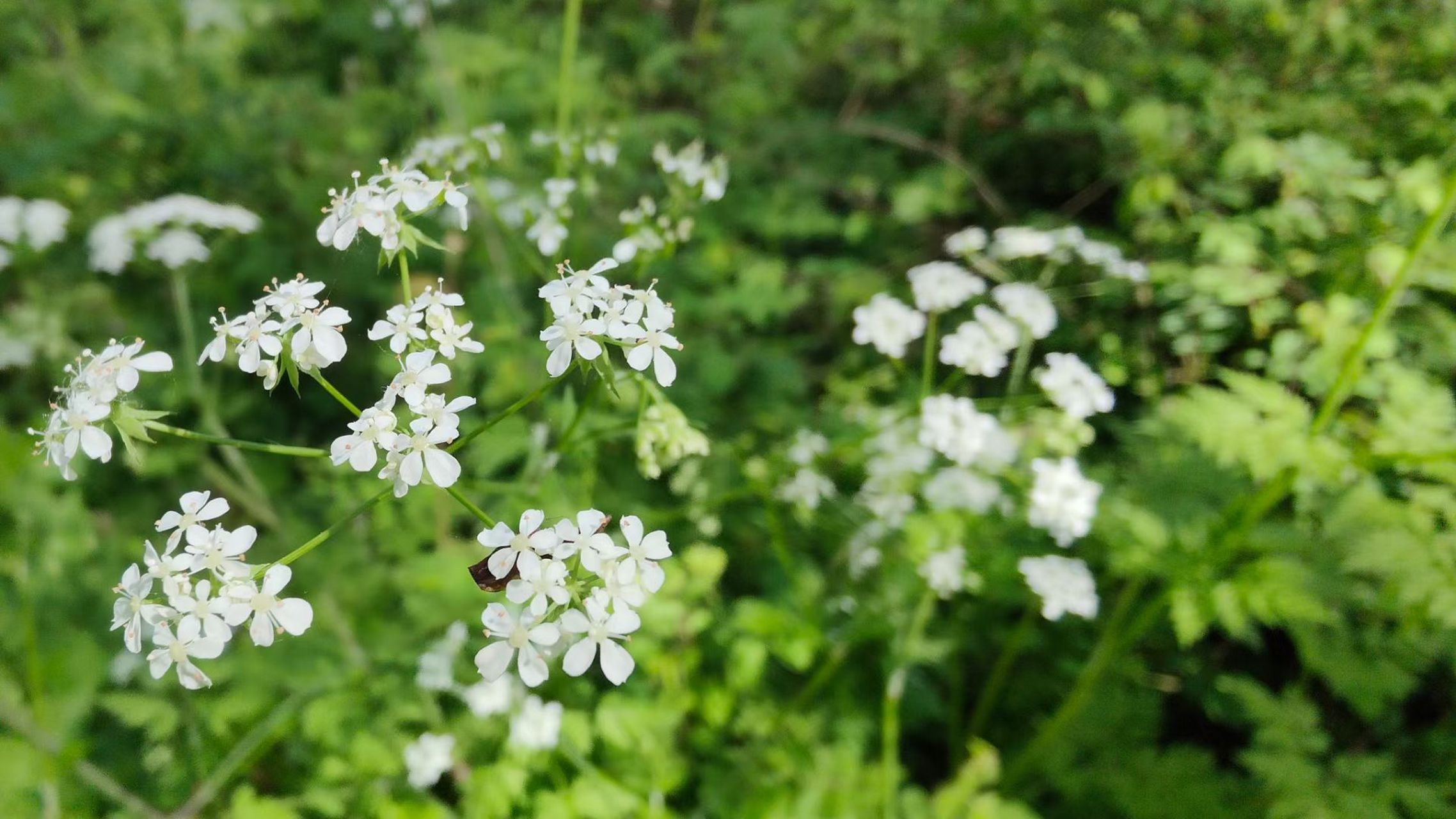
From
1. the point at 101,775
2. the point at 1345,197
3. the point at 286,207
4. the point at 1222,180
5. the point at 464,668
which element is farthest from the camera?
the point at 286,207

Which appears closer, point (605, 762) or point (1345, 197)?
point (605, 762)

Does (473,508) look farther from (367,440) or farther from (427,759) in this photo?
(427,759)

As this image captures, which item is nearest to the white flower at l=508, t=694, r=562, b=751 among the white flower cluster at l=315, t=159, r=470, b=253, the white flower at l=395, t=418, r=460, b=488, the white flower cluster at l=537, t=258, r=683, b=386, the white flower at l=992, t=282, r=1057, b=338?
the white flower at l=395, t=418, r=460, b=488

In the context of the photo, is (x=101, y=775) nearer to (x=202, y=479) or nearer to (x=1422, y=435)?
(x=202, y=479)

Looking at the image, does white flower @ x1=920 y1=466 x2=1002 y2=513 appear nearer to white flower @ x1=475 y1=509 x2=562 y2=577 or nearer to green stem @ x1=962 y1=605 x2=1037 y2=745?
green stem @ x1=962 y1=605 x2=1037 y2=745

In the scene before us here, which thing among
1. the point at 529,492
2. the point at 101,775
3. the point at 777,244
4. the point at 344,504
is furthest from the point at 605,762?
the point at 777,244

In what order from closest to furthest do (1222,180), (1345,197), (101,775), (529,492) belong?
(529,492), (101,775), (1345,197), (1222,180)

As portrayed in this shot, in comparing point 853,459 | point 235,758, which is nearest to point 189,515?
point 235,758
